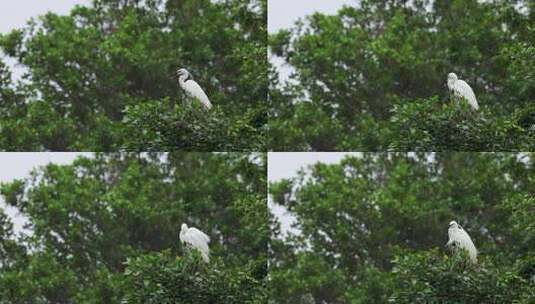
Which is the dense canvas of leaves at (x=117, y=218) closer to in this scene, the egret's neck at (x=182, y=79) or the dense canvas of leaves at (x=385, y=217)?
the dense canvas of leaves at (x=385, y=217)

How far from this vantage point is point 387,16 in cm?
1426

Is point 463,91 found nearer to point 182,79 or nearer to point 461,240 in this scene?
point 461,240

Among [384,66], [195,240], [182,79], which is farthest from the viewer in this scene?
[384,66]

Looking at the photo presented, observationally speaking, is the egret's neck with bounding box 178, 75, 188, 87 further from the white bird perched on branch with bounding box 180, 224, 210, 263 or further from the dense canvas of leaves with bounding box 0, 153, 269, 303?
the white bird perched on branch with bounding box 180, 224, 210, 263

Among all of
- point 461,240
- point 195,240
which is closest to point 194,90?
point 195,240

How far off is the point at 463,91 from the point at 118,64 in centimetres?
287

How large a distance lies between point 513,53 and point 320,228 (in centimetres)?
196

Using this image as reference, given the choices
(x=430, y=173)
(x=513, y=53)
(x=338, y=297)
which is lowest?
(x=338, y=297)

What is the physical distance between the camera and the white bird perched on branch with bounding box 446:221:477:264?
41.7ft

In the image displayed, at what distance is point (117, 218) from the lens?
13.7m

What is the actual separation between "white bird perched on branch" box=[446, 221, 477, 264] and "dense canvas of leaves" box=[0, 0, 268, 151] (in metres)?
1.88

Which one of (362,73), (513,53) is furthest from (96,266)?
(513,53)

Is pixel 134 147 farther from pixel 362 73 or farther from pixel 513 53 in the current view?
pixel 513 53

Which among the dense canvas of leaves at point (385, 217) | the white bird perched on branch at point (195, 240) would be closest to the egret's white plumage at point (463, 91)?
the dense canvas of leaves at point (385, 217)
